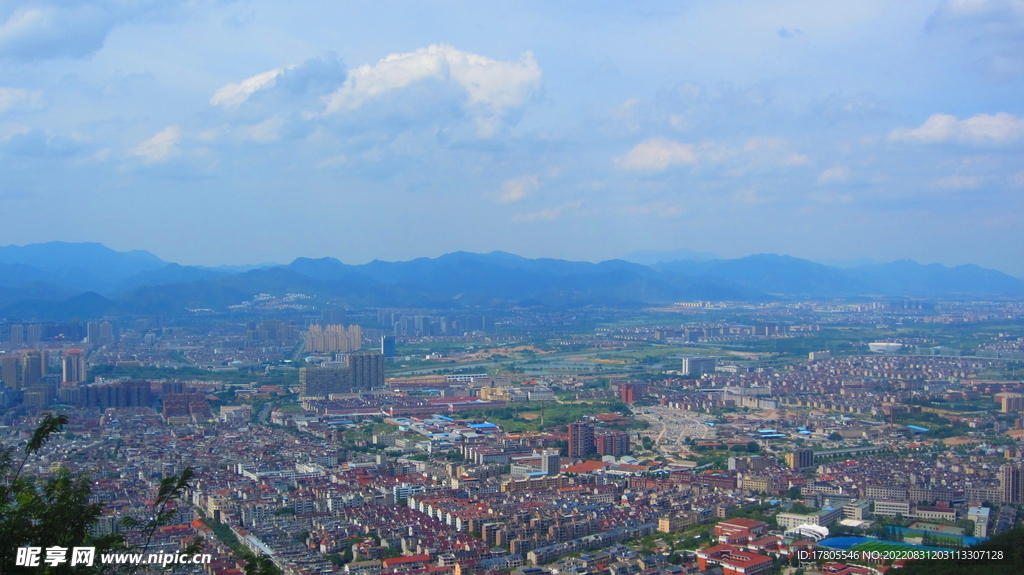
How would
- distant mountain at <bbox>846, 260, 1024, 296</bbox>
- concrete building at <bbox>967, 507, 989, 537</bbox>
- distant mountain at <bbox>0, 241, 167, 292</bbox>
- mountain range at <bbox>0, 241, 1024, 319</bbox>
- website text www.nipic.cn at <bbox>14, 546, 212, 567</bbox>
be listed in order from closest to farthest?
website text www.nipic.cn at <bbox>14, 546, 212, 567</bbox> → concrete building at <bbox>967, 507, 989, 537</bbox> → mountain range at <bbox>0, 241, 1024, 319</bbox> → distant mountain at <bbox>0, 241, 167, 292</bbox> → distant mountain at <bbox>846, 260, 1024, 296</bbox>

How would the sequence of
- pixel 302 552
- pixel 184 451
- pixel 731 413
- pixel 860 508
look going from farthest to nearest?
pixel 731 413 → pixel 184 451 → pixel 860 508 → pixel 302 552

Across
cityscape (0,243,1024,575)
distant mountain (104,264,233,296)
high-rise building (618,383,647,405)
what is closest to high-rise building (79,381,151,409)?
cityscape (0,243,1024,575)

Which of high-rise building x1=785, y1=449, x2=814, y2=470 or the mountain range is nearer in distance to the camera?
high-rise building x1=785, y1=449, x2=814, y2=470

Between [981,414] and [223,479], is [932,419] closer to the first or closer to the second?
[981,414]

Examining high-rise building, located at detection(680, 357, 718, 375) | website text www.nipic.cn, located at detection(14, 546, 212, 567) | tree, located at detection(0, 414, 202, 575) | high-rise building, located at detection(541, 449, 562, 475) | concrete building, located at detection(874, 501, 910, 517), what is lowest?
high-rise building, located at detection(541, 449, 562, 475)

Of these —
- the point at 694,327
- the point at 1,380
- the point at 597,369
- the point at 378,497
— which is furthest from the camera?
the point at 694,327

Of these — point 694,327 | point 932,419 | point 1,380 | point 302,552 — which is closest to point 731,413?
point 932,419

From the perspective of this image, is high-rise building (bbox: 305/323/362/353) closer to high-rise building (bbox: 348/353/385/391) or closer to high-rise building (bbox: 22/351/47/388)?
high-rise building (bbox: 348/353/385/391)

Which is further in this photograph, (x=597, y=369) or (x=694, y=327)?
(x=694, y=327)

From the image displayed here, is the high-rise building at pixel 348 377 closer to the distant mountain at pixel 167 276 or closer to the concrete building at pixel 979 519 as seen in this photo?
the concrete building at pixel 979 519
